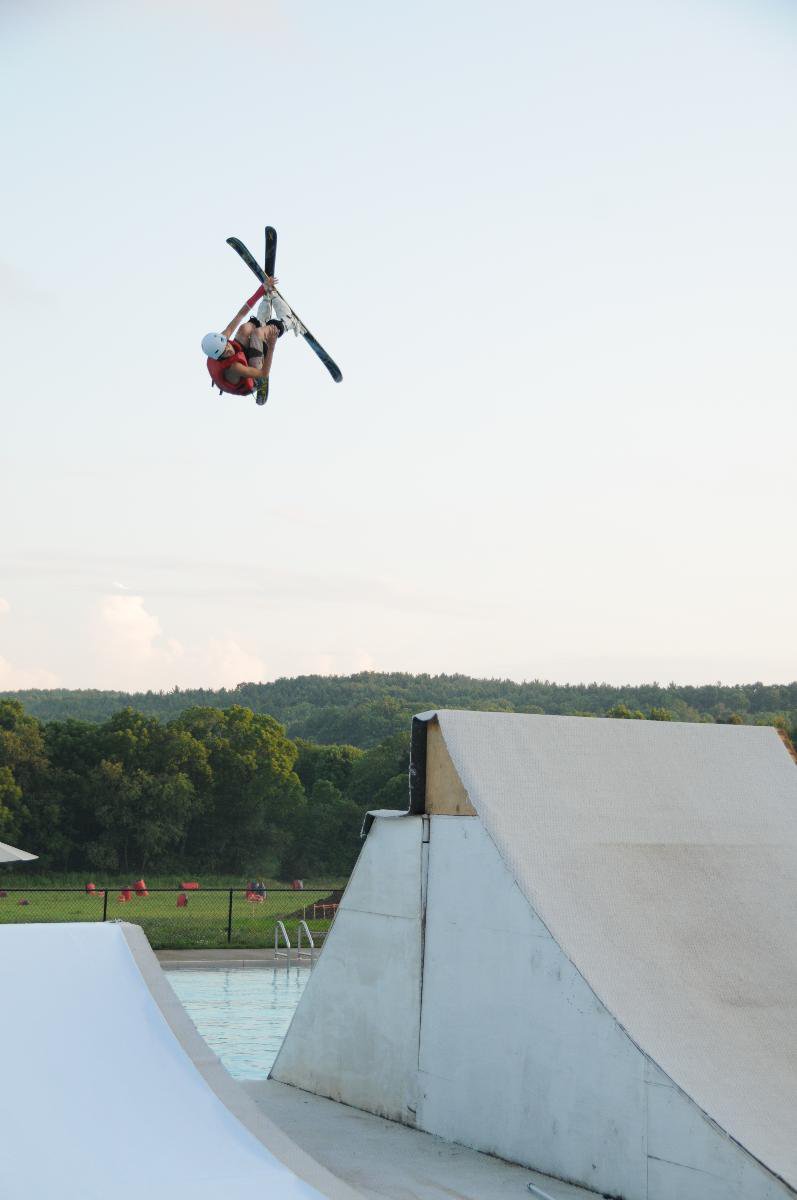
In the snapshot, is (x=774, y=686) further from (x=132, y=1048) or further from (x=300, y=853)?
(x=132, y=1048)

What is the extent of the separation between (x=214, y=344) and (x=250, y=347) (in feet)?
1.64

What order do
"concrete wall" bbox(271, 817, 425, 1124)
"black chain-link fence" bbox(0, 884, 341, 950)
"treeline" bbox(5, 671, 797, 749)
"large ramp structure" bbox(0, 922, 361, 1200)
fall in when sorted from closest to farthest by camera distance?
1. "large ramp structure" bbox(0, 922, 361, 1200)
2. "concrete wall" bbox(271, 817, 425, 1124)
3. "black chain-link fence" bbox(0, 884, 341, 950)
4. "treeline" bbox(5, 671, 797, 749)

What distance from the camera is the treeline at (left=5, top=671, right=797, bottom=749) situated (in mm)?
71875

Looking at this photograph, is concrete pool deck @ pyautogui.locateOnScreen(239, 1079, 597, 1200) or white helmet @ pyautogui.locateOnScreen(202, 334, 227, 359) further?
white helmet @ pyautogui.locateOnScreen(202, 334, 227, 359)

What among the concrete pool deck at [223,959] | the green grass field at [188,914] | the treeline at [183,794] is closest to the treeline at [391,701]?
the treeline at [183,794]

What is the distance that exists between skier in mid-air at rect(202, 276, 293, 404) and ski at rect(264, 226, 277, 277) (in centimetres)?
15

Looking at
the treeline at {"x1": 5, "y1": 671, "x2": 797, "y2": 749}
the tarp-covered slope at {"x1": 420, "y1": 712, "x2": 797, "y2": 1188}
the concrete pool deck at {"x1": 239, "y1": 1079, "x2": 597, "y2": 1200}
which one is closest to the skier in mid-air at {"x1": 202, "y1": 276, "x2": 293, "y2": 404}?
the tarp-covered slope at {"x1": 420, "y1": 712, "x2": 797, "y2": 1188}

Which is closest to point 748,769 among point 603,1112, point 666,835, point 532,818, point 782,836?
point 782,836

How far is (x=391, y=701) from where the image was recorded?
7650 cm

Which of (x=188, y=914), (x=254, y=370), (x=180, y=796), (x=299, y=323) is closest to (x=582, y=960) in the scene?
(x=254, y=370)

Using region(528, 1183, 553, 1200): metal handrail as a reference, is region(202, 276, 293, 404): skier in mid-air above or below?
above

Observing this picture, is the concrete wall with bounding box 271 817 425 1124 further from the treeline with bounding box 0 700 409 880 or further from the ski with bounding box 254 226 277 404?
the treeline with bounding box 0 700 409 880

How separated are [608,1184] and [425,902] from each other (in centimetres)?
231

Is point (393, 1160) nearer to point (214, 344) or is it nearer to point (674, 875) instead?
point (674, 875)
